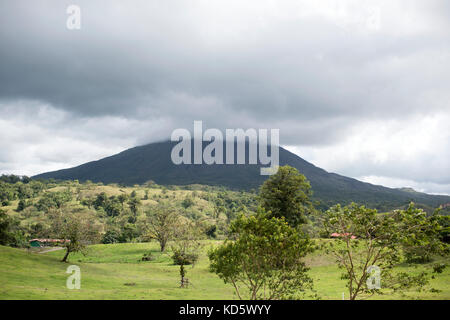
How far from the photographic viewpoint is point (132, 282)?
110 ft

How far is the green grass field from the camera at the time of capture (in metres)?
23.8

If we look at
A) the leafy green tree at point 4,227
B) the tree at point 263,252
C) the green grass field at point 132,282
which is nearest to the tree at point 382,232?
the tree at point 263,252

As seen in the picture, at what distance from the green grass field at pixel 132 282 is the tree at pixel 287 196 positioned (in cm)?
722

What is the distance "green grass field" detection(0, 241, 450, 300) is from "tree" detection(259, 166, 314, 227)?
284 inches

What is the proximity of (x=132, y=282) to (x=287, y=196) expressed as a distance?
21.7 metres

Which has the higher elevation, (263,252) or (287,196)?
(287,196)

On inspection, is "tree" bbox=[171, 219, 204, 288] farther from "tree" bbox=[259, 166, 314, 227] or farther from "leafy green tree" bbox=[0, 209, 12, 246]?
"leafy green tree" bbox=[0, 209, 12, 246]

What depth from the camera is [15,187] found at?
180 metres

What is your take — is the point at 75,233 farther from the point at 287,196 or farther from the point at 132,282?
the point at 287,196

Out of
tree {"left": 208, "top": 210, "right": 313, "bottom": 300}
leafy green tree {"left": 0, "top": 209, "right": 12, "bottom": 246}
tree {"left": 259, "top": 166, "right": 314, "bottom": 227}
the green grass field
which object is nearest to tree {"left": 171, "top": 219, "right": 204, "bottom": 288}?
the green grass field
